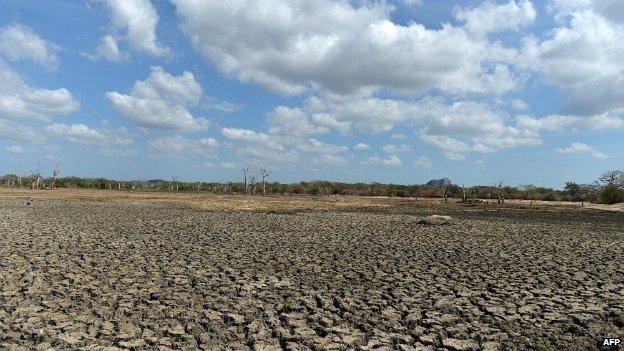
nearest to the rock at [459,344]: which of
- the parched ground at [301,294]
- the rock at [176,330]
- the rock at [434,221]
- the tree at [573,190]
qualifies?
the parched ground at [301,294]

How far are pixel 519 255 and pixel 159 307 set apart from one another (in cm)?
1393

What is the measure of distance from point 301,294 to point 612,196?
8601cm

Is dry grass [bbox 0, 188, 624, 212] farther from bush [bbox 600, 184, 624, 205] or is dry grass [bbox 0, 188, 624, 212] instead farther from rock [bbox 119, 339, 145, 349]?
rock [bbox 119, 339, 145, 349]

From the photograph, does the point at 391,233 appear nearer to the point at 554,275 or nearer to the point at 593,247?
the point at 593,247

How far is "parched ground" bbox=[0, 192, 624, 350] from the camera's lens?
793 cm

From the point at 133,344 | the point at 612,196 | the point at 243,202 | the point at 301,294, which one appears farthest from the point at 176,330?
the point at 612,196

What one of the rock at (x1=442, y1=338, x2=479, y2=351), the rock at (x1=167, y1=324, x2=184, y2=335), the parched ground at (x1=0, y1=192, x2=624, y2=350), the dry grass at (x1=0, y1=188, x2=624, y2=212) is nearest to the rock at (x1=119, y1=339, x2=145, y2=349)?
the parched ground at (x1=0, y1=192, x2=624, y2=350)

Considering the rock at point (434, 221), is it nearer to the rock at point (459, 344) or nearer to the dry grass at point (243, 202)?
the dry grass at point (243, 202)

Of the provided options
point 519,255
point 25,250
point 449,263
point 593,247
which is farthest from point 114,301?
point 593,247

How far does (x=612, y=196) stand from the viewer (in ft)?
257

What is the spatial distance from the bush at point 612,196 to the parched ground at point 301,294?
69131mm

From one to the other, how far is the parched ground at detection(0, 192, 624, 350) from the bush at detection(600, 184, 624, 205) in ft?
227

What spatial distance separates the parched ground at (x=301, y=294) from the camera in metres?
7.93

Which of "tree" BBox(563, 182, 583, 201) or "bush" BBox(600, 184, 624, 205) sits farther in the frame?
"tree" BBox(563, 182, 583, 201)
